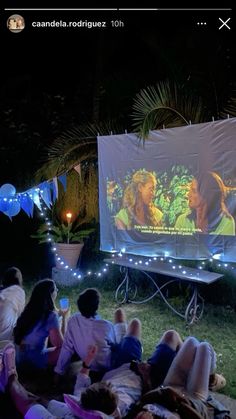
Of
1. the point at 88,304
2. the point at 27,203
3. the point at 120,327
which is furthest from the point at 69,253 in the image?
the point at 88,304

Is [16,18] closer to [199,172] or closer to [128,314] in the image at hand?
[199,172]

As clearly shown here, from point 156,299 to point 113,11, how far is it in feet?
18.8

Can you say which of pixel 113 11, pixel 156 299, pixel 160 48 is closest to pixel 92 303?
pixel 156 299

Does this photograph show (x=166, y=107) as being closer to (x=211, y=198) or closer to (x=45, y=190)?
(x=211, y=198)

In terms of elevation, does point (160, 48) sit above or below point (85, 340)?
above

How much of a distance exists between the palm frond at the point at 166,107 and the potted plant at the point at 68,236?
2701mm

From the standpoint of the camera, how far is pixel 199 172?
6070 mm

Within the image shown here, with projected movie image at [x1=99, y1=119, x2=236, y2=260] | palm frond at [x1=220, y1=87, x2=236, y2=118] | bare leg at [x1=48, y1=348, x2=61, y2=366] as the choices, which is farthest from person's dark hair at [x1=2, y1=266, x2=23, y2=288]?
palm frond at [x1=220, y1=87, x2=236, y2=118]

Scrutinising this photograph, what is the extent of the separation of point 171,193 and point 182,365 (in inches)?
139

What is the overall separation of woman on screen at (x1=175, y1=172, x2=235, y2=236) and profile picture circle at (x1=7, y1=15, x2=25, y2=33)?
5.06 metres

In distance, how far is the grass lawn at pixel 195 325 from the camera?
468cm

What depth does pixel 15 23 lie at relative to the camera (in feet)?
27.3

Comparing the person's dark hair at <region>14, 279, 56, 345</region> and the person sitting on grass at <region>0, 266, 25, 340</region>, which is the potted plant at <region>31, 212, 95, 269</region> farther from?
the person's dark hair at <region>14, 279, 56, 345</region>

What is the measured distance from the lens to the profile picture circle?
27.0 feet
